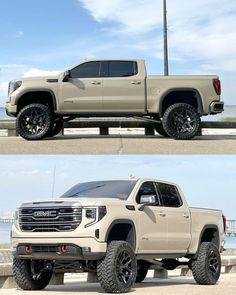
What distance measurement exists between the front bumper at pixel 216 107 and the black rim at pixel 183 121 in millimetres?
519

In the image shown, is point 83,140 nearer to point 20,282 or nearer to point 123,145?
point 123,145

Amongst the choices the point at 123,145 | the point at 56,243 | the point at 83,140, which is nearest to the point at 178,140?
the point at 123,145

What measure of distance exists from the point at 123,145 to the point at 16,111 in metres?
2.94

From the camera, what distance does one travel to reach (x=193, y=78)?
16.1 meters

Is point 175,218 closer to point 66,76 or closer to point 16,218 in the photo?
point 16,218

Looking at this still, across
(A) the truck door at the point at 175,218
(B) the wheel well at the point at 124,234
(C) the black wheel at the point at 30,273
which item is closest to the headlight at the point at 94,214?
(B) the wheel well at the point at 124,234

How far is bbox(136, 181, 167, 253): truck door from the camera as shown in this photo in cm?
1046

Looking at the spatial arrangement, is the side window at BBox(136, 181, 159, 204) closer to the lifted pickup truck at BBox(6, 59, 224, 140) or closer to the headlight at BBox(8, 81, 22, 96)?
the lifted pickup truck at BBox(6, 59, 224, 140)

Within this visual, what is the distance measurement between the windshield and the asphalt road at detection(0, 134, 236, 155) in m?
4.25

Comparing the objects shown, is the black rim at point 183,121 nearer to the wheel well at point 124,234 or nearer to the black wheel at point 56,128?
the black wheel at point 56,128

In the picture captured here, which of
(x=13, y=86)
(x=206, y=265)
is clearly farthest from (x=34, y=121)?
(x=206, y=265)

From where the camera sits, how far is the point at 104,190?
10750 millimetres

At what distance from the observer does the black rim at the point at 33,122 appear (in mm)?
15891

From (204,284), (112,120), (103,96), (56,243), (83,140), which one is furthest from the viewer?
(112,120)
